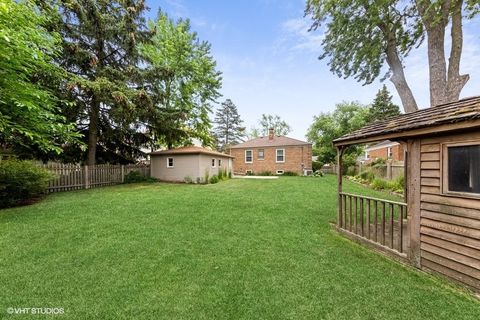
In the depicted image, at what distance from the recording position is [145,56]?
16250 mm

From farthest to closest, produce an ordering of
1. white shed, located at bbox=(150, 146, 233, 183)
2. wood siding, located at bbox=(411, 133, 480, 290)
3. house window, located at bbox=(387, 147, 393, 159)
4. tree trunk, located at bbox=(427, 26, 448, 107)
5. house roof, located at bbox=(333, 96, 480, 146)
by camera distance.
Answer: house window, located at bbox=(387, 147, 393, 159) → white shed, located at bbox=(150, 146, 233, 183) → tree trunk, located at bbox=(427, 26, 448, 107) → wood siding, located at bbox=(411, 133, 480, 290) → house roof, located at bbox=(333, 96, 480, 146)

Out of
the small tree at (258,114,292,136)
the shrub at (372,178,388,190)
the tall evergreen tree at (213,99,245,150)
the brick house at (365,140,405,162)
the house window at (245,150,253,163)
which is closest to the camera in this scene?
the shrub at (372,178,388,190)

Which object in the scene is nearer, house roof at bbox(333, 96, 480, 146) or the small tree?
house roof at bbox(333, 96, 480, 146)

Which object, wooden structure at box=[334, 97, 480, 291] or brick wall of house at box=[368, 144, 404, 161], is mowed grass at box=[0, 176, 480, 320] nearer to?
wooden structure at box=[334, 97, 480, 291]

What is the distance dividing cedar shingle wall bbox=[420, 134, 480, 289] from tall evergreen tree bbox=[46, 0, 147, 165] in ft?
44.3

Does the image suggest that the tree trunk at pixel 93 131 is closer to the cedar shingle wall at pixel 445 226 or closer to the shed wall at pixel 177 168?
the shed wall at pixel 177 168

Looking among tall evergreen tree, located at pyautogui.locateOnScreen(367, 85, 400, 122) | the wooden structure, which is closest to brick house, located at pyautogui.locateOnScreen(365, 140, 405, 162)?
tall evergreen tree, located at pyautogui.locateOnScreen(367, 85, 400, 122)

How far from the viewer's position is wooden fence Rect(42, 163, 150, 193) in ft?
39.0

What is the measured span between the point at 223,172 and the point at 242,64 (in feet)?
29.6

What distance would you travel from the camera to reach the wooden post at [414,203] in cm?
371

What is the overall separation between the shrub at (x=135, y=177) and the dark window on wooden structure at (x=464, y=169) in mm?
16514

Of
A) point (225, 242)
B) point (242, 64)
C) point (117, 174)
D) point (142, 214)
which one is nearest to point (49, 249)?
point (142, 214)

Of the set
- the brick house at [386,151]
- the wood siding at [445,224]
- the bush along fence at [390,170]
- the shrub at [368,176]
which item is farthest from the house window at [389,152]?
the wood siding at [445,224]

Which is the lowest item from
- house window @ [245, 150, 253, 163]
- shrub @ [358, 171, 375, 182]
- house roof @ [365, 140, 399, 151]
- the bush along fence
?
shrub @ [358, 171, 375, 182]
